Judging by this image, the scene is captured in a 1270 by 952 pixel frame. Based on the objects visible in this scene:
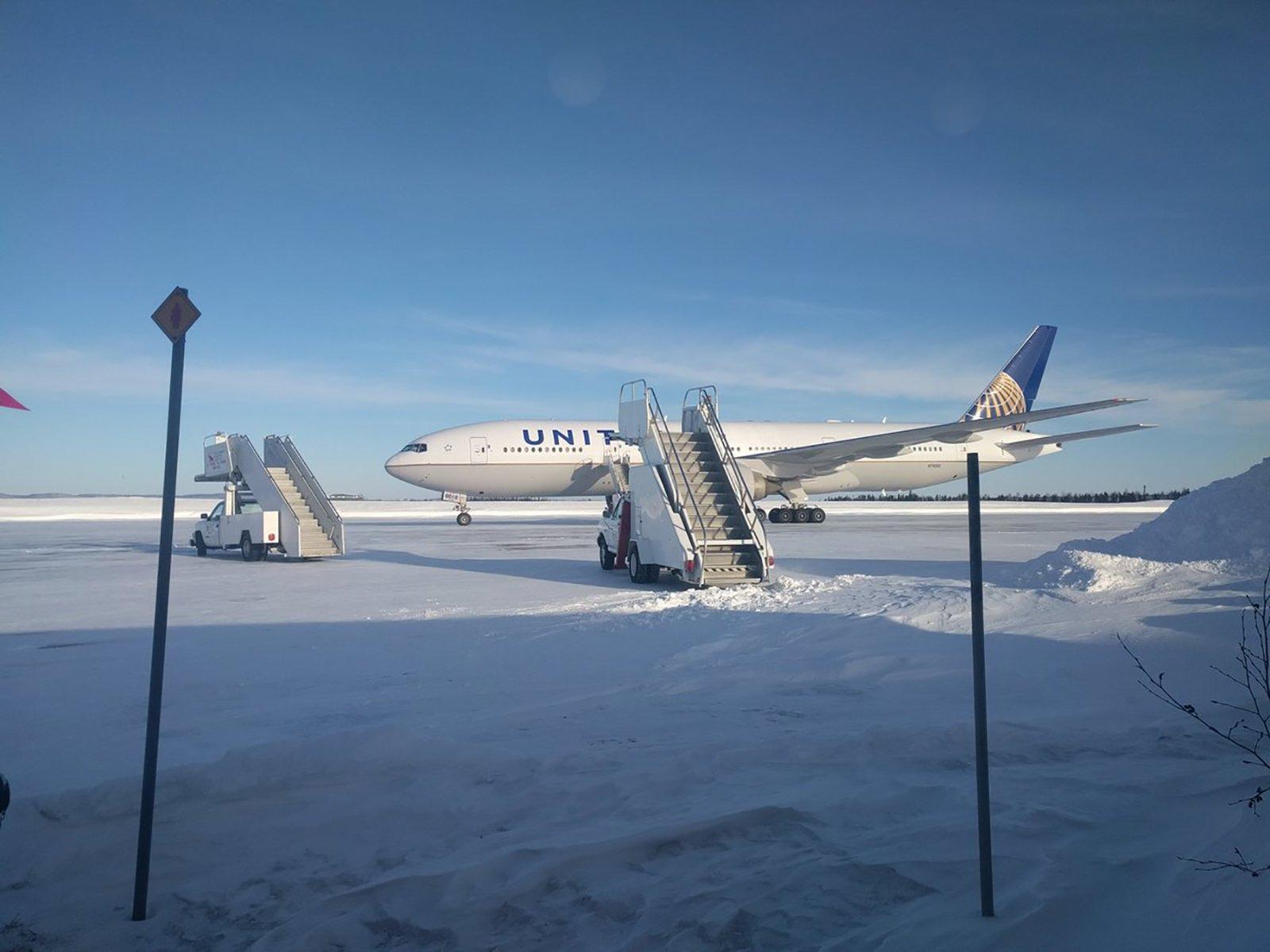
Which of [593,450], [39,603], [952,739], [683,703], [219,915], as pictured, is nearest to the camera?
[219,915]

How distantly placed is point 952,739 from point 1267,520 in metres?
7.94

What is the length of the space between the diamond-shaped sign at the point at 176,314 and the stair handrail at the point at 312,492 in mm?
16482

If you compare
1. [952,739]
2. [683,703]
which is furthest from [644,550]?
[952,739]

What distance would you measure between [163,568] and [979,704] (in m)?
3.15

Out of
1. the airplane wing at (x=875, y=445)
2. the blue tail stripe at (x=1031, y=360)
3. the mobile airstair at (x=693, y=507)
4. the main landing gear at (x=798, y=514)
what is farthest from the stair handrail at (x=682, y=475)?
the blue tail stripe at (x=1031, y=360)

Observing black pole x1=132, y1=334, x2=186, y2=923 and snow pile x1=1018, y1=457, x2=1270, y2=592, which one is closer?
black pole x1=132, y1=334, x2=186, y2=923

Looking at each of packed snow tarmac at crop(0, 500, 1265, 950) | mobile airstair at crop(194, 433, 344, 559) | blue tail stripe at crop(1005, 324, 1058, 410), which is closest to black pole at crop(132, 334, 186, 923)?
packed snow tarmac at crop(0, 500, 1265, 950)

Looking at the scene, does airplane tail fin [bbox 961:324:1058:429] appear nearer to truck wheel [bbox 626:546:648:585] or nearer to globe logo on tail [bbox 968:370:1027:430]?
globe logo on tail [bbox 968:370:1027:430]

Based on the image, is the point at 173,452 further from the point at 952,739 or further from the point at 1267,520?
the point at 1267,520

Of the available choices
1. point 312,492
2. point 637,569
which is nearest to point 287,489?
point 312,492

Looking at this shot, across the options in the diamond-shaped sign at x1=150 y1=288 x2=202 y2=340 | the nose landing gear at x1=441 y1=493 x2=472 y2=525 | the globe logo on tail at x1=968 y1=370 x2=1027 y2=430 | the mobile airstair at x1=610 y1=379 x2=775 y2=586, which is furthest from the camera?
the globe logo on tail at x1=968 y1=370 x2=1027 y2=430

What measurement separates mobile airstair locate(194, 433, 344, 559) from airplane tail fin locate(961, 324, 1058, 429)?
1111 inches

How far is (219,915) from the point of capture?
3.33 metres

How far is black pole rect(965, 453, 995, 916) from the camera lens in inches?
119
